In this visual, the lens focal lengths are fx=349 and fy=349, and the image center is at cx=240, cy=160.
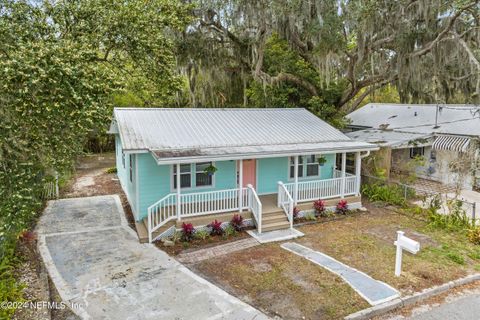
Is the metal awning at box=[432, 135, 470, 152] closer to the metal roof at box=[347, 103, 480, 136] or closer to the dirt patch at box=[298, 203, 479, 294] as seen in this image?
the metal roof at box=[347, 103, 480, 136]

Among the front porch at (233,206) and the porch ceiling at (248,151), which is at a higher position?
the porch ceiling at (248,151)

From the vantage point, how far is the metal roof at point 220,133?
→ 10820mm

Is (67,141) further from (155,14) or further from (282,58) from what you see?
(282,58)

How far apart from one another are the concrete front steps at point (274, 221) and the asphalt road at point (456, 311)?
489 centimetres

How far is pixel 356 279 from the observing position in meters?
7.73

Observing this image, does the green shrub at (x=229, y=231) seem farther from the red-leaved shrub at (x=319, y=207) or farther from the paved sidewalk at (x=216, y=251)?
the red-leaved shrub at (x=319, y=207)

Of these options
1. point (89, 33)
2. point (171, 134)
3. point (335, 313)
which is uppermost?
point (89, 33)

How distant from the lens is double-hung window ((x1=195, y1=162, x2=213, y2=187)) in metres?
11.5

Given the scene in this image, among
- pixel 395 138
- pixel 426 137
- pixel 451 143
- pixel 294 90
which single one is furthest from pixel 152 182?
pixel 451 143

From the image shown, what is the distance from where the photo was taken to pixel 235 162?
12031mm

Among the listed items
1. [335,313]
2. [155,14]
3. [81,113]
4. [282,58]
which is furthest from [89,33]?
[282,58]

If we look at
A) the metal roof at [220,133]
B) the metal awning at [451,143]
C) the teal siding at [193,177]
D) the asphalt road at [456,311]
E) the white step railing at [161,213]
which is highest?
the metal roof at [220,133]

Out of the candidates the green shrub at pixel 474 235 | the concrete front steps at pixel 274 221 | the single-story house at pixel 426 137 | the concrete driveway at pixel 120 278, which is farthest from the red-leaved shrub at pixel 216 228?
the single-story house at pixel 426 137

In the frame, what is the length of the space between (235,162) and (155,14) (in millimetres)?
5283
